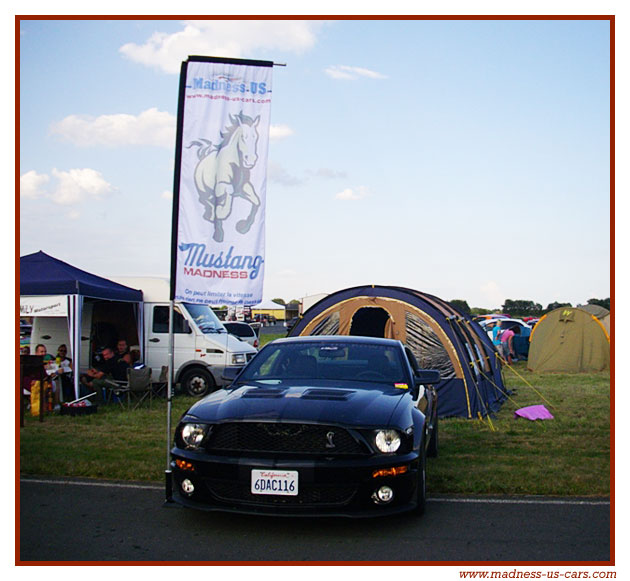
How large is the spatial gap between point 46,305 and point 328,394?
7935 mm

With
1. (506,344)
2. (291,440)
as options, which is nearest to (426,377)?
(291,440)

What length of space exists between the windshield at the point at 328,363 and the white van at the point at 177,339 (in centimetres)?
692

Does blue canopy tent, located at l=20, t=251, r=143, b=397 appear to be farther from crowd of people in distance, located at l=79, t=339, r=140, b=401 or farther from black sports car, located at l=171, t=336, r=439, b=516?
black sports car, located at l=171, t=336, r=439, b=516

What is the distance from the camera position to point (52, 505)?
20.2 feet

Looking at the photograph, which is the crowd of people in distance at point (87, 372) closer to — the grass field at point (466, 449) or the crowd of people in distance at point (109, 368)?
the crowd of people in distance at point (109, 368)

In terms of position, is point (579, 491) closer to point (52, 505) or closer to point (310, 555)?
point (310, 555)

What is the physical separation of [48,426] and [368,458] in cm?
699

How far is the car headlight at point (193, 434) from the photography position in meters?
5.52

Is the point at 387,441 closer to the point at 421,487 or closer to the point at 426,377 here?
the point at 421,487

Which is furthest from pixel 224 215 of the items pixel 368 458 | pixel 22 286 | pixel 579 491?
pixel 22 286

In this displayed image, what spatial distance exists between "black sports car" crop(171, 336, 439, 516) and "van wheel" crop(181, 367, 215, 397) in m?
8.32

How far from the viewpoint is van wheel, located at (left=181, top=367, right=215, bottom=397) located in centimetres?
1422

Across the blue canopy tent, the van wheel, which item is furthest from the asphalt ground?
the van wheel

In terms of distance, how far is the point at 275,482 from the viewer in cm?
511
